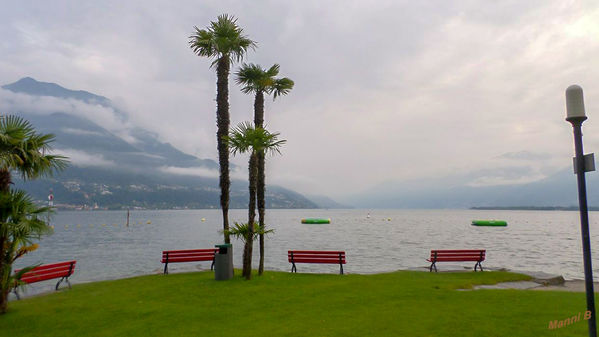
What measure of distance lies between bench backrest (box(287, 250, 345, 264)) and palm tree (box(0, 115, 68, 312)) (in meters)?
11.0

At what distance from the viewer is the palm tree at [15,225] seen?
10.4m

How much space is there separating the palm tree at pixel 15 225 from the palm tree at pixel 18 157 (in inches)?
1.1

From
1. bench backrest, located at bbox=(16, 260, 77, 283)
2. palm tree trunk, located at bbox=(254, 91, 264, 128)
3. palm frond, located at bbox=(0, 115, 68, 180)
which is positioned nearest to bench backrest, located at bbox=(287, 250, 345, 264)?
palm tree trunk, located at bbox=(254, 91, 264, 128)

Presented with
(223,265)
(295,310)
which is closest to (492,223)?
(223,265)

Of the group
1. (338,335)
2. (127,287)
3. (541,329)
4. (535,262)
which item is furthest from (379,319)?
(535,262)

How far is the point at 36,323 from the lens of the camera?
9.98m

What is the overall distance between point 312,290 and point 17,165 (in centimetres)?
996

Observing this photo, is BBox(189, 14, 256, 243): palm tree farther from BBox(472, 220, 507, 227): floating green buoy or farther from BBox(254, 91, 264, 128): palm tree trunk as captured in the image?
BBox(472, 220, 507, 227): floating green buoy

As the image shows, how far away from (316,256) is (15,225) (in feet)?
40.4

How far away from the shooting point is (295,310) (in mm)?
10320

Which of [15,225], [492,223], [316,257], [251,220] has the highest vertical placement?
[15,225]

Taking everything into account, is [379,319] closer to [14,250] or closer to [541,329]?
[541,329]

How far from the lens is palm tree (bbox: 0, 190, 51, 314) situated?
10.4m

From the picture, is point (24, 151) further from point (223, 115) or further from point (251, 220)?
point (223, 115)
